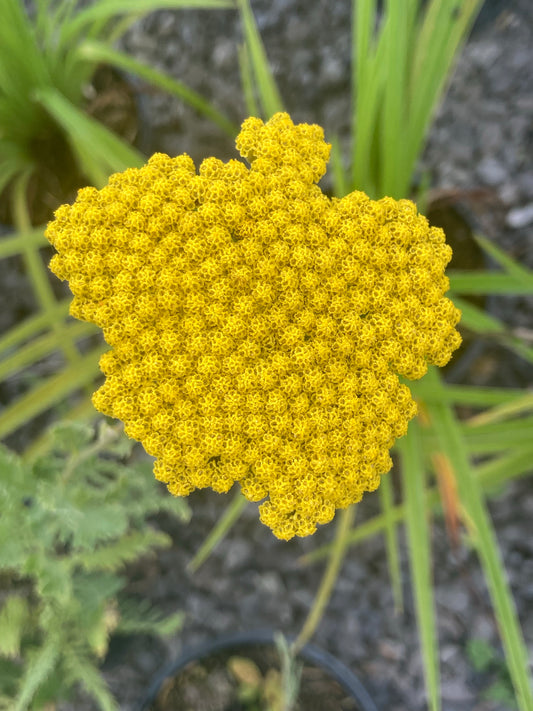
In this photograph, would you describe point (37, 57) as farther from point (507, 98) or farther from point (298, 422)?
point (507, 98)

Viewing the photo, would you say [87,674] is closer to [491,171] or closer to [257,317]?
[257,317]

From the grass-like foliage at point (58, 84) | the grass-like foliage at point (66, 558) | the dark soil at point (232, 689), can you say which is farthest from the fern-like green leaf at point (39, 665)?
the grass-like foliage at point (58, 84)

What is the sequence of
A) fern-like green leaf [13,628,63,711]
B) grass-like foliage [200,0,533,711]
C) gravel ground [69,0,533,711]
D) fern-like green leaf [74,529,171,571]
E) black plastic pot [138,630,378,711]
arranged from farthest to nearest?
gravel ground [69,0,533,711]
black plastic pot [138,630,378,711]
fern-like green leaf [74,529,171,571]
fern-like green leaf [13,628,63,711]
grass-like foliage [200,0,533,711]

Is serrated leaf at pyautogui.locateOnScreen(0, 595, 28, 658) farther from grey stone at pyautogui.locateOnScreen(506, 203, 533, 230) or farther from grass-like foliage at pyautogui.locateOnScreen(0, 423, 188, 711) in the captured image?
grey stone at pyautogui.locateOnScreen(506, 203, 533, 230)

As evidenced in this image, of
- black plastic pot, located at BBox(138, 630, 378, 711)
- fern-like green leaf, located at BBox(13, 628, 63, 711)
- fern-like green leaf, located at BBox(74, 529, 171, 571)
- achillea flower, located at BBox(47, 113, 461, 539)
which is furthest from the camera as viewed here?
black plastic pot, located at BBox(138, 630, 378, 711)

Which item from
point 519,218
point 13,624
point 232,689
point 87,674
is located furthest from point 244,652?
point 519,218

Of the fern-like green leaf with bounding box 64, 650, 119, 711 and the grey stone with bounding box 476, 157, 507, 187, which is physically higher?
the grey stone with bounding box 476, 157, 507, 187

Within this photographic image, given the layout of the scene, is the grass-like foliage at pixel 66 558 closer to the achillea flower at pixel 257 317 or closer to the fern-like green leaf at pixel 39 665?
the fern-like green leaf at pixel 39 665

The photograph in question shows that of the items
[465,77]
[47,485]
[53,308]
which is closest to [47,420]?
[53,308]

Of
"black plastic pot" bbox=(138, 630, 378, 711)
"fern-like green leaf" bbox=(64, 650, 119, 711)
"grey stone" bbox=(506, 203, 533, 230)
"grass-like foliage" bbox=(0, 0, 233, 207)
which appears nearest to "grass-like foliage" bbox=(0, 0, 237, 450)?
"grass-like foliage" bbox=(0, 0, 233, 207)
